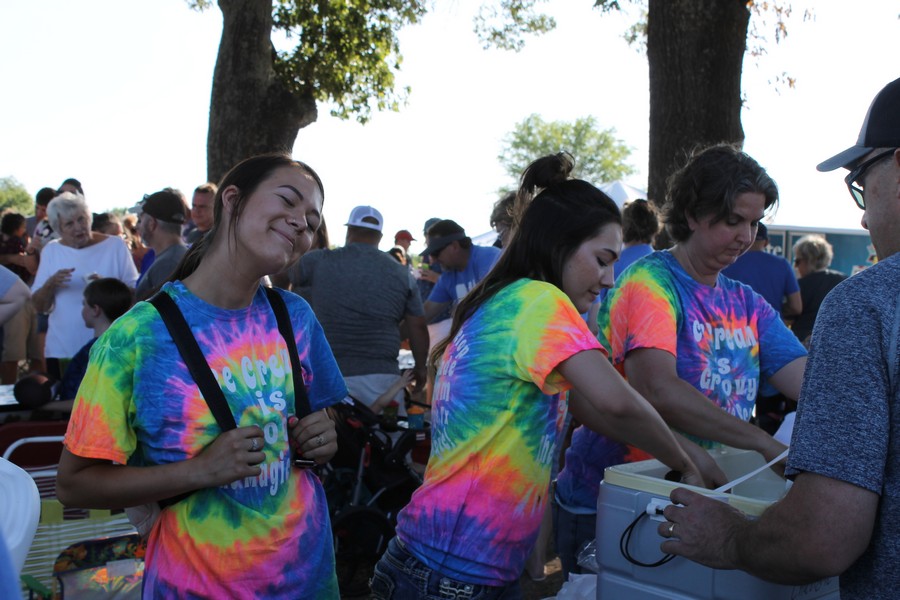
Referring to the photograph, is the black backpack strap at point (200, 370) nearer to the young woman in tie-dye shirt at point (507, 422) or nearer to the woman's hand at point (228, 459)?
the woman's hand at point (228, 459)

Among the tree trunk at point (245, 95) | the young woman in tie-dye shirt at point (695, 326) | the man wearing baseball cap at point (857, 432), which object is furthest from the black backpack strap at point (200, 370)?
the tree trunk at point (245, 95)

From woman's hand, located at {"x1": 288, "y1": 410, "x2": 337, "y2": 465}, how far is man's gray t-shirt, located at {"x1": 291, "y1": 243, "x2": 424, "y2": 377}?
3.32 meters

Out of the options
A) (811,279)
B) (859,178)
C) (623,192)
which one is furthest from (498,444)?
(623,192)

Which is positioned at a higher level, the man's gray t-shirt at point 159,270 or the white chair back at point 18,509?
the man's gray t-shirt at point 159,270

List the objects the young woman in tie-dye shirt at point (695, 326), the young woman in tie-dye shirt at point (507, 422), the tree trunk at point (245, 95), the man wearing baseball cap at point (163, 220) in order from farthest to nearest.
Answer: the tree trunk at point (245, 95) < the man wearing baseball cap at point (163, 220) < the young woman in tie-dye shirt at point (695, 326) < the young woman in tie-dye shirt at point (507, 422)

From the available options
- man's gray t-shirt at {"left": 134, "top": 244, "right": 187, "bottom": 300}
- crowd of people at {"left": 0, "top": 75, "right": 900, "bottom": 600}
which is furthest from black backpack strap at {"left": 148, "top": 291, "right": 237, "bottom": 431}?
man's gray t-shirt at {"left": 134, "top": 244, "right": 187, "bottom": 300}

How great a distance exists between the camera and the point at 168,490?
180cm

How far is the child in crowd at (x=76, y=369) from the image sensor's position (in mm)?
4445

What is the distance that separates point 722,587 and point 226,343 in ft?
3.86

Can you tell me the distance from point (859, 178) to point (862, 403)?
0.45m

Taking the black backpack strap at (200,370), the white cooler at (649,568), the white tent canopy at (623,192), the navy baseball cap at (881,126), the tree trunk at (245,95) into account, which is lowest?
the white cooler at (649,568)

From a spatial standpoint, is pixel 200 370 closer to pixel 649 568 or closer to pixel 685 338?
pixel 649 568

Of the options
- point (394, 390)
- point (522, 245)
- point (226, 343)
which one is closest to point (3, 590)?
point (226, 343)

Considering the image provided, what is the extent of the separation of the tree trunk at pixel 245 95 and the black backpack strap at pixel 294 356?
355 inches
